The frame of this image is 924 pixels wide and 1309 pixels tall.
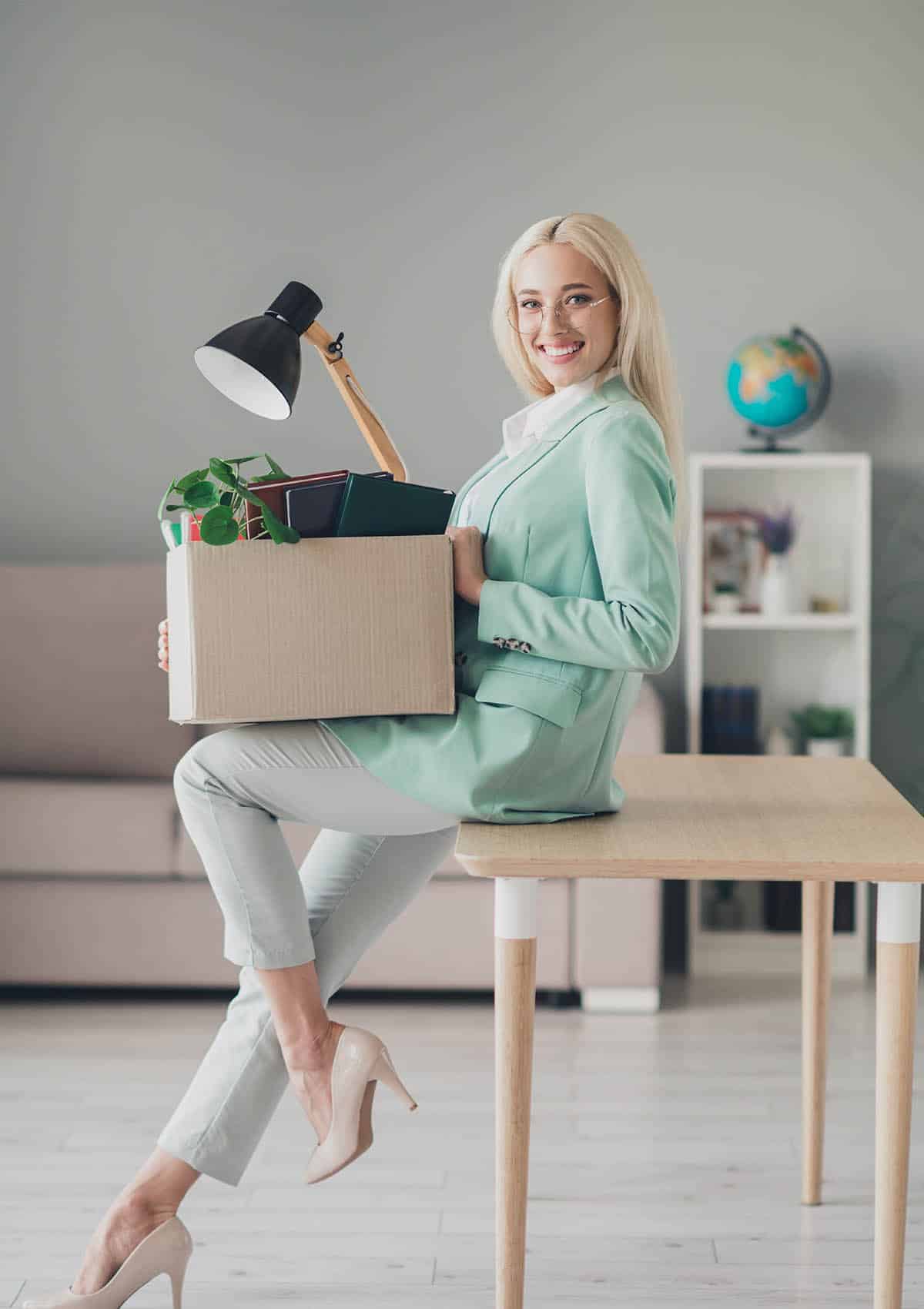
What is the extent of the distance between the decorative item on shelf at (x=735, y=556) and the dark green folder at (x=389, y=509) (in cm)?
195

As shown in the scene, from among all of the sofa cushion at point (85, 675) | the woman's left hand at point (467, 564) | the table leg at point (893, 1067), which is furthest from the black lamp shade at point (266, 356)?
the sofa cushion at point (85, 675)

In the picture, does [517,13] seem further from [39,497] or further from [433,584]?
[433,584]

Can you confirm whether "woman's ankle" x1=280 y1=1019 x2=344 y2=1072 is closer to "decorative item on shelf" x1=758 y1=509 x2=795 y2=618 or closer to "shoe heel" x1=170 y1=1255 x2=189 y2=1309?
"shoe heel" x1=170 y1=1255 x2=189 y2=1309

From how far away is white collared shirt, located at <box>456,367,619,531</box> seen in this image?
1671mm

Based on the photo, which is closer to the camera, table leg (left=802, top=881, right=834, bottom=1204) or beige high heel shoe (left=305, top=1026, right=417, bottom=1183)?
beige high heel shoe (left=305, top=1026, right=417, bottom=1183)

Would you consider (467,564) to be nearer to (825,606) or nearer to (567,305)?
(567,305)

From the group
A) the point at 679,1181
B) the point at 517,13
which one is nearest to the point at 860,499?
the point at 517,13

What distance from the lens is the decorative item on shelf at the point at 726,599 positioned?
133 inches

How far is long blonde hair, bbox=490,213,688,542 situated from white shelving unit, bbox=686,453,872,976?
5.37ft

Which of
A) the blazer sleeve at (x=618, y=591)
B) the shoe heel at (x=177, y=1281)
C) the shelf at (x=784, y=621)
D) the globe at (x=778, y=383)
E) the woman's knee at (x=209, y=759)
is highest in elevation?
the globe at (x=778, y=383)

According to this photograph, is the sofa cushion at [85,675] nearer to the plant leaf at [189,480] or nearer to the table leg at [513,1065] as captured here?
the plant leaf at [189,480]

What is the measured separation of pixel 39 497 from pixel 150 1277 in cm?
246

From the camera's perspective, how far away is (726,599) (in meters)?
3.39

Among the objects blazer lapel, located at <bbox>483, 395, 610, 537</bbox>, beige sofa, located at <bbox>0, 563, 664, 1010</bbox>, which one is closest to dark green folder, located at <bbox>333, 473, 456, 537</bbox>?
blazer lapel, located at <bbox>483, 395, 610, 537</bbox>
